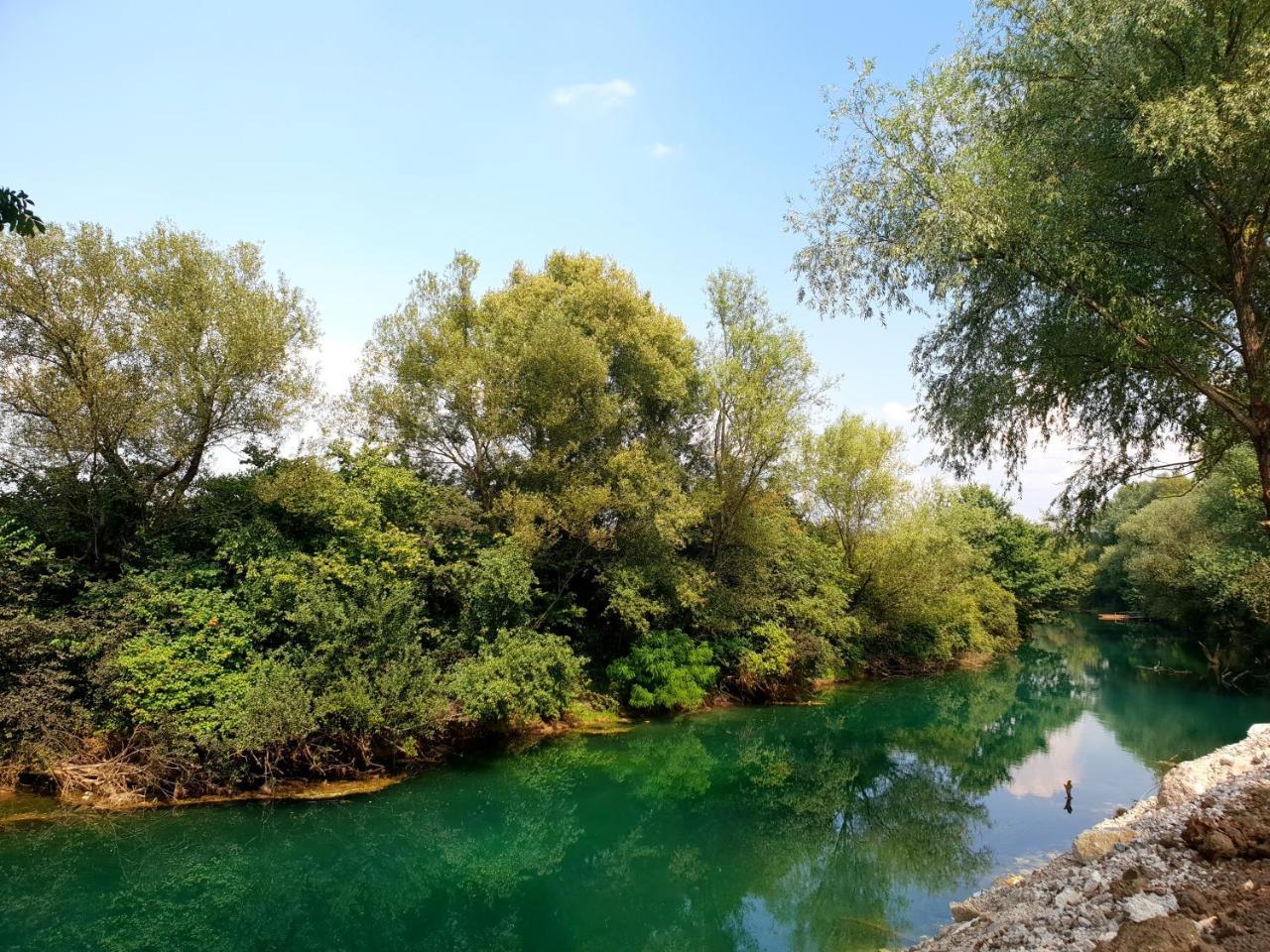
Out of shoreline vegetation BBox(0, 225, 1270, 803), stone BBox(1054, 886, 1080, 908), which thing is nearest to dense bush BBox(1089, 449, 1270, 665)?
shoreline vegetation BBox(0, 225, 1270, 803)

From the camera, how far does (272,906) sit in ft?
31.8

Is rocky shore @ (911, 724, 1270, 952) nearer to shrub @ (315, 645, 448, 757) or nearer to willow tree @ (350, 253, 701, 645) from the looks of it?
→ shrub @ (315, 645, 448, 757)

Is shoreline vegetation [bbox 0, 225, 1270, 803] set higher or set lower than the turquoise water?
higher

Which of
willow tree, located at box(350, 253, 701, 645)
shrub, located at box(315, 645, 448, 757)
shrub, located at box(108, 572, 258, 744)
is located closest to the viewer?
shrub, located at box(108, 572, 258, 744)

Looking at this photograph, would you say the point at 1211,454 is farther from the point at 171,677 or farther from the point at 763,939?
the point at 171,677

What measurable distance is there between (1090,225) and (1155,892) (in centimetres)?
756

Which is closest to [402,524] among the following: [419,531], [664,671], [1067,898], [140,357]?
[419,531]

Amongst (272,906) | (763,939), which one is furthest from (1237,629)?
(272,906)

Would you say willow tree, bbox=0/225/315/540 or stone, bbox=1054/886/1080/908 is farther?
willow tree, bbox=0/225/315/540

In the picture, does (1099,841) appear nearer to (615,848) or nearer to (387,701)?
(615,848)

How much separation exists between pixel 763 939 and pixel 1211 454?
9.31m

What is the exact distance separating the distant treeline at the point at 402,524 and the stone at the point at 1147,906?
310 inches

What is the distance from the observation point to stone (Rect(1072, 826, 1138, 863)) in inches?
278

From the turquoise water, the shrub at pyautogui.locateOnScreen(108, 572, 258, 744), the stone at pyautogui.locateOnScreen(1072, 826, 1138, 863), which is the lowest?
the turquoise water
